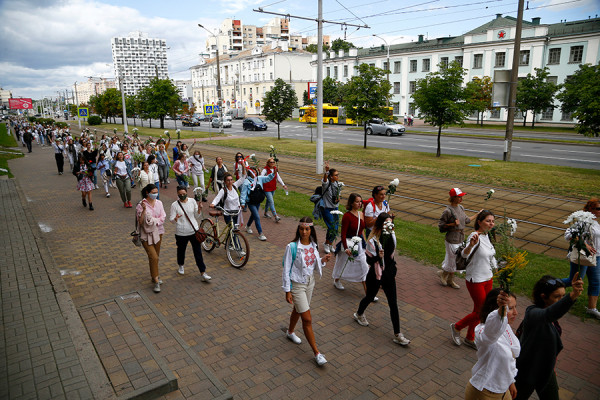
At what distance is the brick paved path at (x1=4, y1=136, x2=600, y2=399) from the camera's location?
4.64m

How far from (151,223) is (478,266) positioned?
534cm

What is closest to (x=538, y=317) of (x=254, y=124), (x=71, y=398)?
(x=71, y=398)

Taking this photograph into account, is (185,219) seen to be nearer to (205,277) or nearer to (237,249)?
(205,277)

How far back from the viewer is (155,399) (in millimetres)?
4297

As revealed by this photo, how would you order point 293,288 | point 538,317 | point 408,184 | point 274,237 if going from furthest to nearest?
point 408,184, point 274,237, point 293,288, point 538,317

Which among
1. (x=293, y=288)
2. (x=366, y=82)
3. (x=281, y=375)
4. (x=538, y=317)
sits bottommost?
(x=281, y=375)

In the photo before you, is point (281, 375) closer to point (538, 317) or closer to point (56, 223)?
point (538, 317)

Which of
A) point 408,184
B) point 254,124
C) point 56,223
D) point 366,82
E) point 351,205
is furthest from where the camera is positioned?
point 254,124

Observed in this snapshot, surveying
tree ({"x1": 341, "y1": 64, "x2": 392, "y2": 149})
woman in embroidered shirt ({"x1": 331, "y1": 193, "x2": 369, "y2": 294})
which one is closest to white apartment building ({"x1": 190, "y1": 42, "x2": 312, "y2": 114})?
tree ({"x1": 341, "y1": 64, "x2": 392, "y2": 149})

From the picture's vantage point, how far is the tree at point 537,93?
38.7 m

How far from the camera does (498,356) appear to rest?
10.8 ft

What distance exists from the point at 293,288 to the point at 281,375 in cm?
106

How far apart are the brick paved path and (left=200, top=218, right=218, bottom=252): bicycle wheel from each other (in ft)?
0.64

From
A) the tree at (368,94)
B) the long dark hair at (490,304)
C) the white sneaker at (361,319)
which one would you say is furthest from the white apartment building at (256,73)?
the long dark hair at (490,304)
